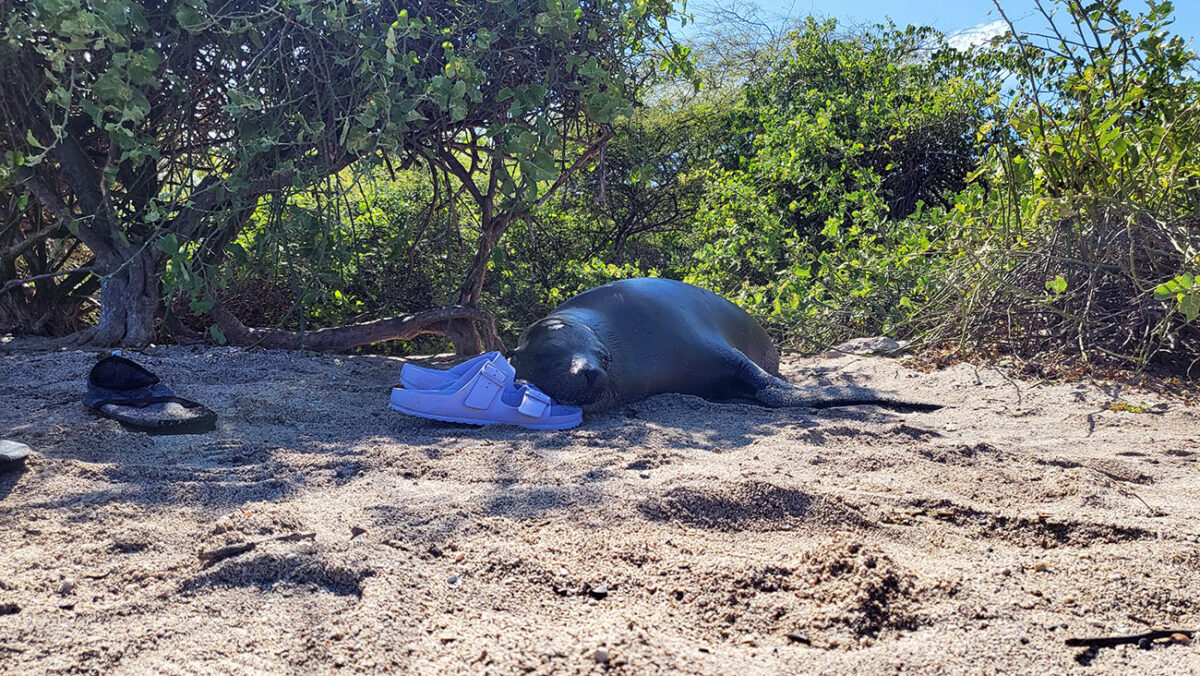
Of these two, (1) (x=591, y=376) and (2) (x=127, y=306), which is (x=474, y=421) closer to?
(1) (x=591, y=376)

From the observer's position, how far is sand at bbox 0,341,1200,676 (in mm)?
1379

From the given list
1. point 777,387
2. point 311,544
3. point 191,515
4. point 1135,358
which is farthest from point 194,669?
point 1135,358

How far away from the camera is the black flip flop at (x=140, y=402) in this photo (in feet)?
9.43

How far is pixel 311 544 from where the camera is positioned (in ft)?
5.82

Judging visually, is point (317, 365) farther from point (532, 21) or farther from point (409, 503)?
point (409, 503)

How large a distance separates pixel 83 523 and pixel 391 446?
1.02 meters

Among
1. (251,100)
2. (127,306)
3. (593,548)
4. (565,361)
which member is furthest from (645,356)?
(127,306)

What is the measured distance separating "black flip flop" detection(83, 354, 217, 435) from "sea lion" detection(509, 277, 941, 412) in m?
1.35

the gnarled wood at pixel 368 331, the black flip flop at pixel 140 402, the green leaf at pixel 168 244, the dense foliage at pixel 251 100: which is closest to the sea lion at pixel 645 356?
the dense foliage at pixel 251 100

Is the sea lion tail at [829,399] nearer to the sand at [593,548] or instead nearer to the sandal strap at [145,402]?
the sand at [593,548]

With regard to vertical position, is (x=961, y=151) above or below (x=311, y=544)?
above

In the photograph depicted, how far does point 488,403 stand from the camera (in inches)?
130

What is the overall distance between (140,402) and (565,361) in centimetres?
162

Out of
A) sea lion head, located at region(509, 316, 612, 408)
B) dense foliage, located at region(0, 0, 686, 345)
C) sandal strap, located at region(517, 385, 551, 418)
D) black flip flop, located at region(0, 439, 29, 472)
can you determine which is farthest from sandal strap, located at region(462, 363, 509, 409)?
black flip flop, located at region(0, 439, 29, 472)
